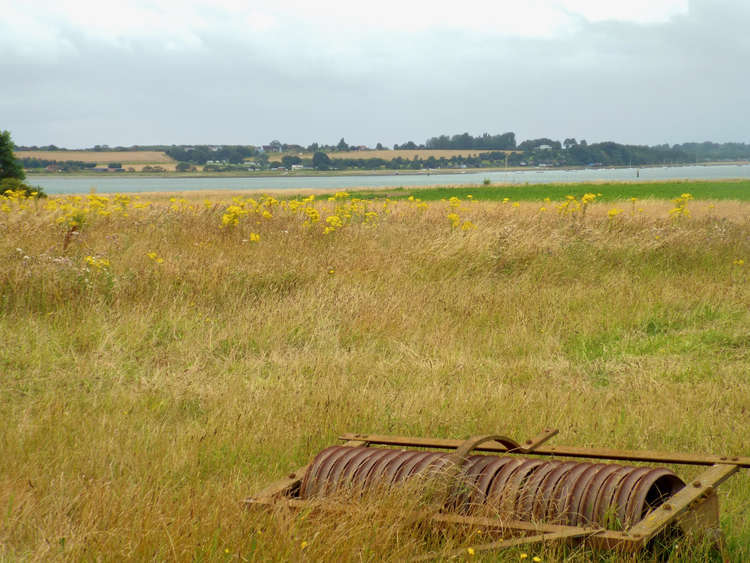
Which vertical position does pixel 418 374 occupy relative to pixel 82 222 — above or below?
below

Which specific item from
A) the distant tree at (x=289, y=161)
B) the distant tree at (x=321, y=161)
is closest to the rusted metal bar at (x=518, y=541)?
A: the distant tree at (x=289, y=161)

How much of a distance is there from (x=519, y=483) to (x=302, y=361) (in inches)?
127

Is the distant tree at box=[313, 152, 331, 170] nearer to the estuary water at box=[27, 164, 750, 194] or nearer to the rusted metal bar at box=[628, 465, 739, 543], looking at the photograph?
the estuary water at box=[27, 164, 750, 194]

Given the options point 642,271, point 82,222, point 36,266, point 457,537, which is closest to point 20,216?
point 82,222

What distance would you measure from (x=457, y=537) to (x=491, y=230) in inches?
367

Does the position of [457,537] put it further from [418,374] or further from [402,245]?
[402,245]

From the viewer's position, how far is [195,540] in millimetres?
2758

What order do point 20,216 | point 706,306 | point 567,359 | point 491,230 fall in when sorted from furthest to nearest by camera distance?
point 491,230 → point 20,216 → point 706,306 → point 567,359

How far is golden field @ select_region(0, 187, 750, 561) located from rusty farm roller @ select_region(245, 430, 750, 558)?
13cm

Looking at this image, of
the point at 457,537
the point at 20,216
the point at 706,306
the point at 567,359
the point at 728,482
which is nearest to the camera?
the point at 457,537

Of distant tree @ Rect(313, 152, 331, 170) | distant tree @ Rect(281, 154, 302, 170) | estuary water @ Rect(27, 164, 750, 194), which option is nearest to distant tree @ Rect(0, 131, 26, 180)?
estuary water @ Rect(27, 164, 750, 194)

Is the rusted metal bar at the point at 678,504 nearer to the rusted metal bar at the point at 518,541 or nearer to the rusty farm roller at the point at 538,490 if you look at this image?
the rusty farm roller at the point at 538,490

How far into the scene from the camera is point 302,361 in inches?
233

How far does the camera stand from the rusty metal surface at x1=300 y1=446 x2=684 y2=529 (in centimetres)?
272
